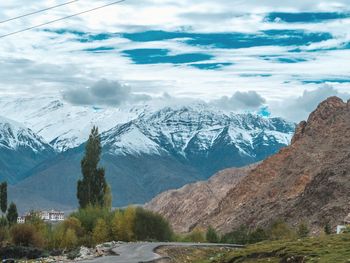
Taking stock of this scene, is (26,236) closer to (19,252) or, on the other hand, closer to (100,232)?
(100,232)

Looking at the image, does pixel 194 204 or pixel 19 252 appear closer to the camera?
pixel 19 252

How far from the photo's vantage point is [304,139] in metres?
140

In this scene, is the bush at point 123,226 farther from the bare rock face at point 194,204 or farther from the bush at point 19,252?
the bare rock face at point 194,204

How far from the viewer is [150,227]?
8150 cm

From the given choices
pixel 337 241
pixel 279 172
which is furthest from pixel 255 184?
pixel 337 241

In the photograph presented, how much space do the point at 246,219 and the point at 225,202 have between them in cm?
2203

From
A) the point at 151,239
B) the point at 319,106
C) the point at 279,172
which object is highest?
the point at 319,106

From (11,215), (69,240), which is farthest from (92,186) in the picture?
(11,215)

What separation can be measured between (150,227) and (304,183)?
4715 cm

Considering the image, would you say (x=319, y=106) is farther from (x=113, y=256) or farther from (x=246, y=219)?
(x=113, y=256)

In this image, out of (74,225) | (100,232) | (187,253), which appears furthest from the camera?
(74,225)

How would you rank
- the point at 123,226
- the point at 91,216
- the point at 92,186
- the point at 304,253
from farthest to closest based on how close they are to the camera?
the point at 92,186
the point at 91,216
the point at 123,226
the point at 304,253

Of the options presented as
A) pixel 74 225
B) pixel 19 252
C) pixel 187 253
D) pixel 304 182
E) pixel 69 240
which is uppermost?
pixel 304 182

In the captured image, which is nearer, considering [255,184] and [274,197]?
[274,197]
